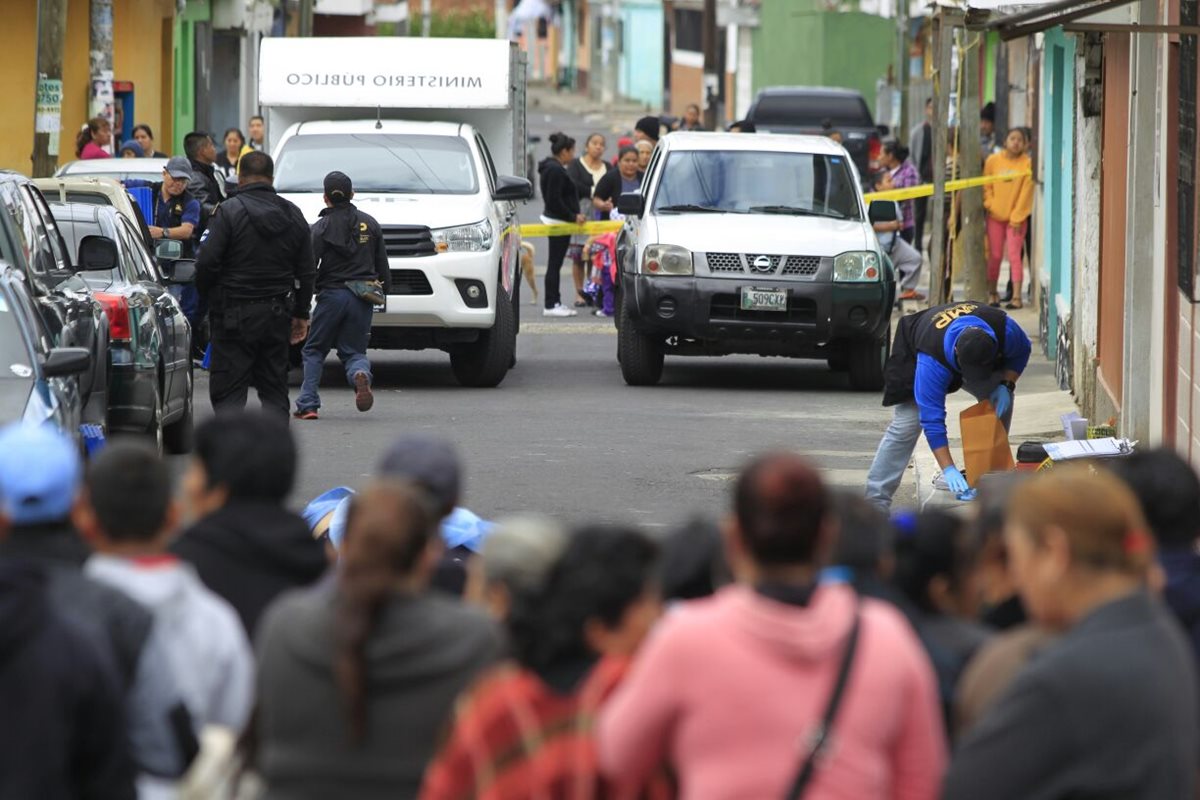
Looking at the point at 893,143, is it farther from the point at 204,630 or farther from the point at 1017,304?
the point at 204,630

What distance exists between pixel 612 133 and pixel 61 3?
144 feet

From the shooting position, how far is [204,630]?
15.1 feet

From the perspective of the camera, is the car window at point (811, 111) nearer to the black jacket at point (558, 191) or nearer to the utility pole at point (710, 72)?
the black jacket at point (558, 191)

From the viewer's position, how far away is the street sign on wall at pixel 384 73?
65.7 feet

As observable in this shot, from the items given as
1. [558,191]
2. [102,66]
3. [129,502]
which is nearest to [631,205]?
[558,191]

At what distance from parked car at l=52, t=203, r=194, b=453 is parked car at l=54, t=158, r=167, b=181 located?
16.3 feet

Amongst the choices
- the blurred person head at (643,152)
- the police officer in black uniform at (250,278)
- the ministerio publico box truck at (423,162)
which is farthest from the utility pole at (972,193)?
the police officer in black uniform at (250,278)

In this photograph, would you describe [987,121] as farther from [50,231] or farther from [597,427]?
[50,231]

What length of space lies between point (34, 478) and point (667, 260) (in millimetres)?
13010

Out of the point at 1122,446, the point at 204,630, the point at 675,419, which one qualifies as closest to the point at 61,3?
the point at 675,419

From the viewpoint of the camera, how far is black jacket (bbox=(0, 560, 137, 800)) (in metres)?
4.05

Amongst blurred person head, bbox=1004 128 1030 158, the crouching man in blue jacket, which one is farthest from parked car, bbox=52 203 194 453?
blurred person head, bbox=1004 128 1030 158

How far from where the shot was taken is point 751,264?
17.4 m

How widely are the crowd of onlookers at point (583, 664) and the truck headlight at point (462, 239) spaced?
12764 mm
